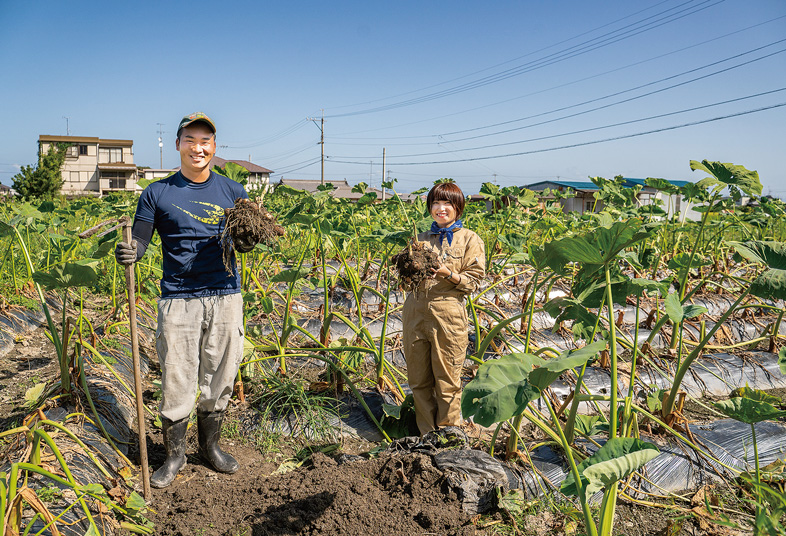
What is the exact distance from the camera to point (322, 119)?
38.9 metres

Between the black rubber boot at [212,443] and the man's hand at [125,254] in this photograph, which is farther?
the black rubber boot at [212,443]

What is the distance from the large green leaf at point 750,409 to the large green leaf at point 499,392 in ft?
2.51

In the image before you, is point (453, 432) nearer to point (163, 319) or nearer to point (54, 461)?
point (163, 319)

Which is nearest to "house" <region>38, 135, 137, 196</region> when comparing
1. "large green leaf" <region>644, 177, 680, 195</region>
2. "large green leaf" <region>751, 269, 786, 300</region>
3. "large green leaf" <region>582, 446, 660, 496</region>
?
"large green leaf" <region>644, 177, 680, 195</region>

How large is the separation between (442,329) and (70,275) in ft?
5.29

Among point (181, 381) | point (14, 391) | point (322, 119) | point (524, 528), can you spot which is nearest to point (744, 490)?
point (524, 528)

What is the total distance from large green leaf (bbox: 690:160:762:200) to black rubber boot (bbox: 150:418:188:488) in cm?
298

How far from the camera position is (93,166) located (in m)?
39.2

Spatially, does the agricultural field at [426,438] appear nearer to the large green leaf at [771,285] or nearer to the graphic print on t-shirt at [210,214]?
the large green leaf at [771,285]

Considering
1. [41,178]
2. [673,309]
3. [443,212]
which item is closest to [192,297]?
[443,212]

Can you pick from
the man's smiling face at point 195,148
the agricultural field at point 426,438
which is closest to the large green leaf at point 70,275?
the agricultural field at point 426,438

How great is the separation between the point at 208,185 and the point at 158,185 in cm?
21

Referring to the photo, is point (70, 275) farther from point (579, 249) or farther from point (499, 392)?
point (579, 249)

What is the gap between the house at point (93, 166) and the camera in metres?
38.6
